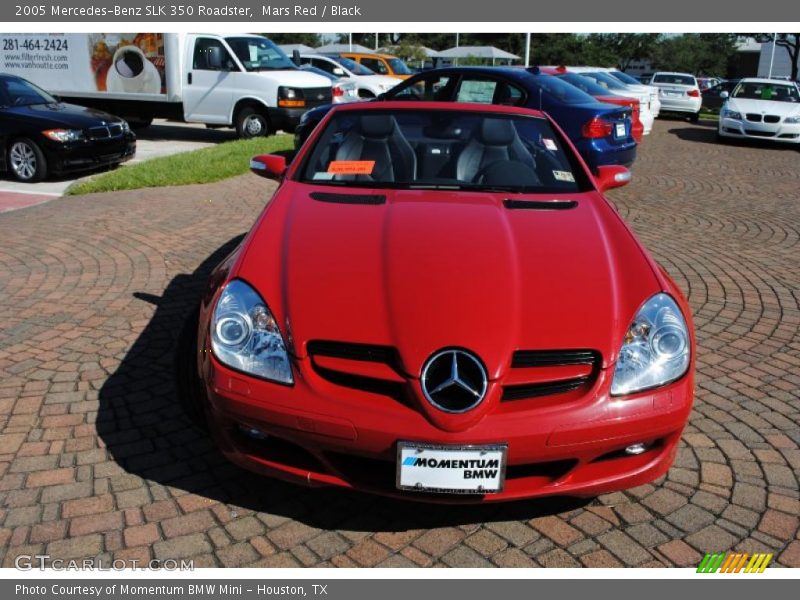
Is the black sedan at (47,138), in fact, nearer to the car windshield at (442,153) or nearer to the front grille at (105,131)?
the front grille at (105,131)

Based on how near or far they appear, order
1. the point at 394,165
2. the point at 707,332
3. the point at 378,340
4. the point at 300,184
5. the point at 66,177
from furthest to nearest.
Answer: the point at 66,177 < the point at 707,332 < the point at 394,165 < the point at 300,184 < the point at 378,340

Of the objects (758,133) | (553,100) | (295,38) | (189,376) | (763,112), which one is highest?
(295,38)

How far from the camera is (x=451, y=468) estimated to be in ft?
7.94

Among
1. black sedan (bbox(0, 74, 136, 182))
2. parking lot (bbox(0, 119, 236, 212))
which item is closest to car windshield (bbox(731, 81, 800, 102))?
parking lot (bbox(0, 119, 236, 212))

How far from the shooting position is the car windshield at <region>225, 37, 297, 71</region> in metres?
14.4

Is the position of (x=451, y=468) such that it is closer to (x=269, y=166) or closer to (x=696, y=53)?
(x=269, y=166)

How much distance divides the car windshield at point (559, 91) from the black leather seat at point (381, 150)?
5.70 metres

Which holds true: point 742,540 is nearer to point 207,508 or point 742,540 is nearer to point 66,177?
point 207,508

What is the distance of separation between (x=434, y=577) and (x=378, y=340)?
2.81ft

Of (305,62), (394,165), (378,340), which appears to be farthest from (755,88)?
(378,340)

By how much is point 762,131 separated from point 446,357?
15.5 metres

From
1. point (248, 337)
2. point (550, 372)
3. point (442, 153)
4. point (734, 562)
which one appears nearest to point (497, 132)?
point (442, 153)

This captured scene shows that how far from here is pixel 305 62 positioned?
78.1 feet

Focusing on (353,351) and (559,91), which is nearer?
(353,351)
